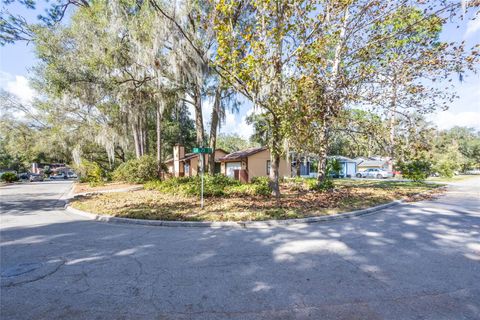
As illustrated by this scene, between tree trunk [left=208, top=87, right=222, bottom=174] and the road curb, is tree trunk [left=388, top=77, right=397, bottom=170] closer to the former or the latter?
the road curb

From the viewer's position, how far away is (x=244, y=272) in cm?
356

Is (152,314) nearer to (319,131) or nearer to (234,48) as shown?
(234,48)

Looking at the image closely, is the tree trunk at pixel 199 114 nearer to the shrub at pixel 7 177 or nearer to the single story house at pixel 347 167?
the single story house at pixel 347 167

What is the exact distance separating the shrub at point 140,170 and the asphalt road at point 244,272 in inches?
457

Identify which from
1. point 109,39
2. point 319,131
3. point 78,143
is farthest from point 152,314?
point 78,143

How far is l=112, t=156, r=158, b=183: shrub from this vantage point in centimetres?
1768

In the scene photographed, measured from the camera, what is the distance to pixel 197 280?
3.33 metres

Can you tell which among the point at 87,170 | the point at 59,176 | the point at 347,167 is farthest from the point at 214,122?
the point at 59,176

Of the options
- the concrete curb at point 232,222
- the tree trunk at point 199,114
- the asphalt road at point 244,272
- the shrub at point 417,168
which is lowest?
the asphalt road at point 244,272

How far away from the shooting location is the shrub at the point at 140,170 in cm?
1768

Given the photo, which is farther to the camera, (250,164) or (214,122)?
(250,164)

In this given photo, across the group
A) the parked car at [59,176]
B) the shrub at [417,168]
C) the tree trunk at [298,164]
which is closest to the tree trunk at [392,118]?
the tree trunk at [298,164]

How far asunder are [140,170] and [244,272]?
53.2 feet

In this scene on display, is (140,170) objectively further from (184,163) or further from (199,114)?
(184,163)
